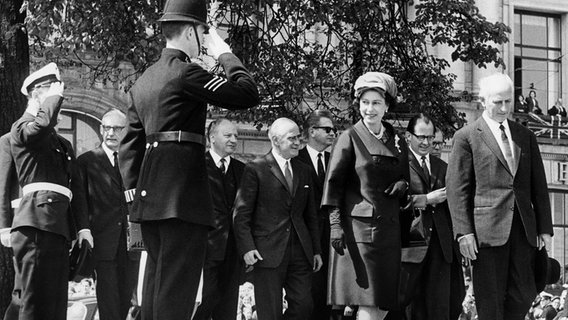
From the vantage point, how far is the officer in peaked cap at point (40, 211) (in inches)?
384

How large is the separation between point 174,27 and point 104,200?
13.6 ft

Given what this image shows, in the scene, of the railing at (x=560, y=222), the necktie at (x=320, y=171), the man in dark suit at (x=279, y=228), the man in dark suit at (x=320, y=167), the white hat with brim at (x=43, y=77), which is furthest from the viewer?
the railing at (x=560, y=222)

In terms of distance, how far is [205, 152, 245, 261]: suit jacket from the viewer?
38.6ft

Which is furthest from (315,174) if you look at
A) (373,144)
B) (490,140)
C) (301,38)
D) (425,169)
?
(301,38)

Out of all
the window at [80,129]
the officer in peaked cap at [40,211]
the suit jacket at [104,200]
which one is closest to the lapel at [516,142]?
the officer in peaked cap at [40,211]

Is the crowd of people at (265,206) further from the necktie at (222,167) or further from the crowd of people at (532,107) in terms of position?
the crowd of people at (532,107)

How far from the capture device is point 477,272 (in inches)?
383

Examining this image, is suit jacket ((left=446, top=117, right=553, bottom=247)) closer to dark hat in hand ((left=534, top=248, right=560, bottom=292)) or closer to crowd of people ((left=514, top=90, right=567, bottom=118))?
dark hat in hand ((left=534, top=248, right=560, bottom=292))

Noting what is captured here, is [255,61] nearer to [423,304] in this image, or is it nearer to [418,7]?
[418,7]

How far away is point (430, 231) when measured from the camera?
11492 mm

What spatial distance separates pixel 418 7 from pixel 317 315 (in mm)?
8638

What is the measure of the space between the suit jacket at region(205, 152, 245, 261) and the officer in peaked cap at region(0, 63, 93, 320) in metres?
1.93

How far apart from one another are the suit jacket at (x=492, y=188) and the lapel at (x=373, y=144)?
552 millimetres

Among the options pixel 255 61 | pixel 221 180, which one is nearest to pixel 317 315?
pixel 221 180
